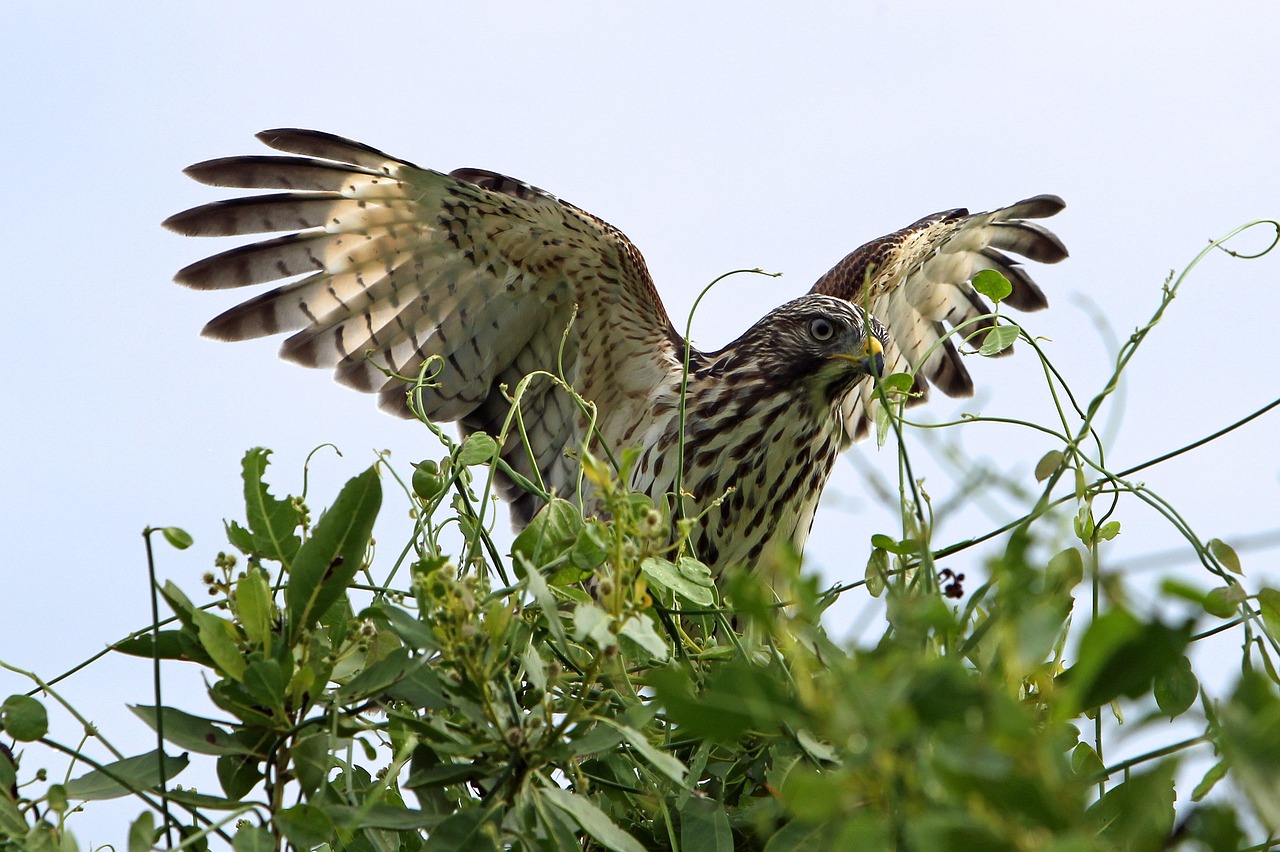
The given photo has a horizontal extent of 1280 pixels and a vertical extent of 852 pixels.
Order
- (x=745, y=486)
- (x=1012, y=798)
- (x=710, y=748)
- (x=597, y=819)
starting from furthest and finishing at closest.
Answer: (x=745, y=486) < (x=710, y=748) < (x=597, y=819) < (x=1012, y=798)

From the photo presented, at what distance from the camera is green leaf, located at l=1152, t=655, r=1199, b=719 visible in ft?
5.11

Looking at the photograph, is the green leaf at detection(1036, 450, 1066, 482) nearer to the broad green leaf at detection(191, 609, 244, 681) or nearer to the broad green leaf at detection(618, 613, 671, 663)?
the broad green leaf at detection(618, 613, 671, 663)

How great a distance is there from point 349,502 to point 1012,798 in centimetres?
96

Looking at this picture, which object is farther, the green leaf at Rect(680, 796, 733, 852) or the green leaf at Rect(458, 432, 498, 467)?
the green leaf at Rect(458, 432, 498, 467)

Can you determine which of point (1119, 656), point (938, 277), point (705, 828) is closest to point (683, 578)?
point (705, 828)

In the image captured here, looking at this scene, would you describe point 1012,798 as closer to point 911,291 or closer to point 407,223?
point 407,223

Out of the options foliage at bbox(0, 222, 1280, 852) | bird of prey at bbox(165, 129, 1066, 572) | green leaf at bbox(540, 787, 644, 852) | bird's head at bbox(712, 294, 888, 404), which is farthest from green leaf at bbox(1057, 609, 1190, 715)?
bird's head at bbox(712, 294, 888, 404)

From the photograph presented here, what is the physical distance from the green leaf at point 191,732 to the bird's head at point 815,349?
9.67 ft

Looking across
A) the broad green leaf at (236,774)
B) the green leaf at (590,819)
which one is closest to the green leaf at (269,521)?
the broad green leaf at (236,774)

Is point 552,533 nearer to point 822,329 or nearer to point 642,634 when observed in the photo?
point 642,634

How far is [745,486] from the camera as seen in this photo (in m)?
4.22

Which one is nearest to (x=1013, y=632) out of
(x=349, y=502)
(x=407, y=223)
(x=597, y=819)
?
(x=597, y=819)

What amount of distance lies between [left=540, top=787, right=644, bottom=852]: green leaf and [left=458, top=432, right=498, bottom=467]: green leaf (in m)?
0.62

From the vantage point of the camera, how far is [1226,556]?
1.52m
